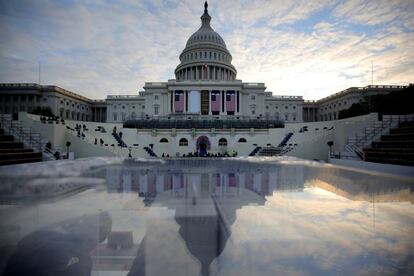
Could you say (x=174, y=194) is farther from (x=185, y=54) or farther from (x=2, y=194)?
(x=185, y=54)

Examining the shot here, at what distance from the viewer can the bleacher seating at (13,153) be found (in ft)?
58.9

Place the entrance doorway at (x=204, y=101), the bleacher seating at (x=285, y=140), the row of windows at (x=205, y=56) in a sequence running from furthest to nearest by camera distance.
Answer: the row of windows at (x=205, y=56)
the entrance doorway at (x=204, y=101)
the bleacher seating at (x=285, y=140)

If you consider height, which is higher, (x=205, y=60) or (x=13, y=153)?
(x=205, y=60)

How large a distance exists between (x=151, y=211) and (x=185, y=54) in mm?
91434

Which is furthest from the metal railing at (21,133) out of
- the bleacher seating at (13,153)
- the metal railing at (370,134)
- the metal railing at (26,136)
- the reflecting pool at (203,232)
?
the metal railing at (370,134)

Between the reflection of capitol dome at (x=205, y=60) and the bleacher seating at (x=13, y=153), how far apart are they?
66.9 m

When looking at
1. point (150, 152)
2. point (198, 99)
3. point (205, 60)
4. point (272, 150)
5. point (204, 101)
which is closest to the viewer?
point (150, 152)

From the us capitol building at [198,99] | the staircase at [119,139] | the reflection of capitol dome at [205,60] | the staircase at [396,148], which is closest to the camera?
the staircase at [396,148]

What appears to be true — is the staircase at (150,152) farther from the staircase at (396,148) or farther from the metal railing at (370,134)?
the staircase at (396,148)

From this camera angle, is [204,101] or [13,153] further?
[204,101]

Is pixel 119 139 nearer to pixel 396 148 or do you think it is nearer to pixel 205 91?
pixel 205 91

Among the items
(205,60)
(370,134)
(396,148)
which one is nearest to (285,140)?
(370,134)

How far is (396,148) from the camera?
57.5 ft

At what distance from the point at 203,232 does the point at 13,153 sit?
22.2 metres
